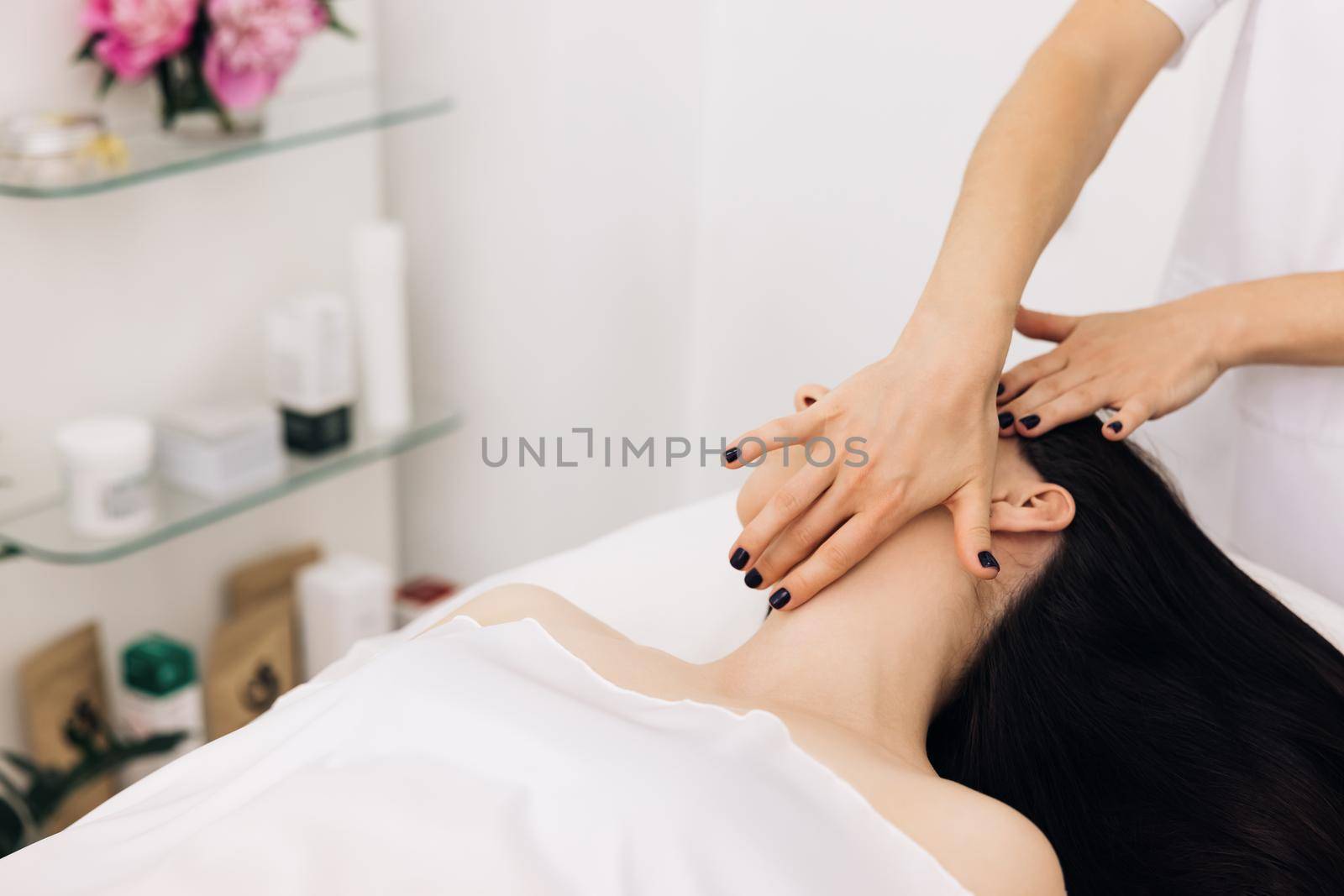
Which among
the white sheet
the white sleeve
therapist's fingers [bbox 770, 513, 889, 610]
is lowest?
the white sheet

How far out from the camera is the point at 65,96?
1444 millimetres

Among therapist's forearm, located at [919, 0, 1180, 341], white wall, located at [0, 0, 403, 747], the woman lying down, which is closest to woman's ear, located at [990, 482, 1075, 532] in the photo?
the woman lying down

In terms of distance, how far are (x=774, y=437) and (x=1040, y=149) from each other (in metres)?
0.35

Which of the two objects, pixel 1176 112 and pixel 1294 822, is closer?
pixel 1294 822

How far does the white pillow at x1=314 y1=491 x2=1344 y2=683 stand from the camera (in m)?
1.18

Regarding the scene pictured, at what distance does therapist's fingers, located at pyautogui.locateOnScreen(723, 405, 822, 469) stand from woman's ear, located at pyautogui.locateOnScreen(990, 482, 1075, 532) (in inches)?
6.2

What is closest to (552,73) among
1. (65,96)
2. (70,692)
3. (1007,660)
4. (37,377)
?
(65,96)

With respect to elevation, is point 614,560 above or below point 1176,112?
below

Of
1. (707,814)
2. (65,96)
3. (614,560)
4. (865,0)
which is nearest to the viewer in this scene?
(707,814)

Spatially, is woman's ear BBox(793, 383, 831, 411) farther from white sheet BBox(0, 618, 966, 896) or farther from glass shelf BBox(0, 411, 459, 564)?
glass shelf BBox(0, 411, 459, 564)

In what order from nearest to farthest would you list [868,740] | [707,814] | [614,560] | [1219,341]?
Answer: 1. [707,814]
2. [868,740]
3. [1219,341]
4. [614,560]

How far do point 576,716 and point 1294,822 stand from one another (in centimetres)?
52

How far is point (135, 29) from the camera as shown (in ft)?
4.59

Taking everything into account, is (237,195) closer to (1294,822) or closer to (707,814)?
(707,814)
